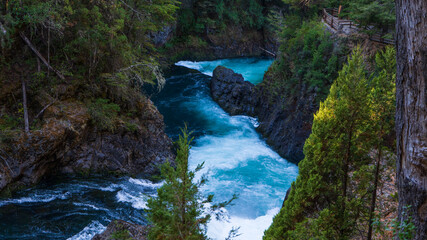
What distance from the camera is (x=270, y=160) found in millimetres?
16766

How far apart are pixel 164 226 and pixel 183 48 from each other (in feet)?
101

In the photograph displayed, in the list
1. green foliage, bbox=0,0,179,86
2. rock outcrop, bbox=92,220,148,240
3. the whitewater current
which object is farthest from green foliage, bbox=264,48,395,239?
green foliage, bbox=0,0,179,86

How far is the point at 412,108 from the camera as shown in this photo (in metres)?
3.55

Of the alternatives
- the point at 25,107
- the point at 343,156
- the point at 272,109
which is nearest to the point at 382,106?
the point at 343,156

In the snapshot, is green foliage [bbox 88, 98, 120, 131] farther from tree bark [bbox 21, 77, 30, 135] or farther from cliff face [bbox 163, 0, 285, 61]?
cliff face [bbox 163, 0, 285, 61]

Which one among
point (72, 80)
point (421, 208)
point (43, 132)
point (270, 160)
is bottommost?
point (270, 160)

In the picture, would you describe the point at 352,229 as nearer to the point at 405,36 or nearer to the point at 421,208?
the point at 421,208

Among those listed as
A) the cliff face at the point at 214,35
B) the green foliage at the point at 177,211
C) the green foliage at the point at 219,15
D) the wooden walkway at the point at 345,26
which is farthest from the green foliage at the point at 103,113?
the green foliage at the point at 219,15

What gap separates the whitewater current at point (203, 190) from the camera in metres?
9.45

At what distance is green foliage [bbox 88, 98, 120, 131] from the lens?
41.3 feet

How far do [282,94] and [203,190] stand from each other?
8245mm

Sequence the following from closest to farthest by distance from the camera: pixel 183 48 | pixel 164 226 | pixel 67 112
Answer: pixel 164 226 < pixel 67 112 < pixel 183 48

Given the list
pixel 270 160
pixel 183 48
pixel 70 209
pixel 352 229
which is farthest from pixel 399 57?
pixel 183 48

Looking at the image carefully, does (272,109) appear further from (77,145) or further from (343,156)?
(343,156)
